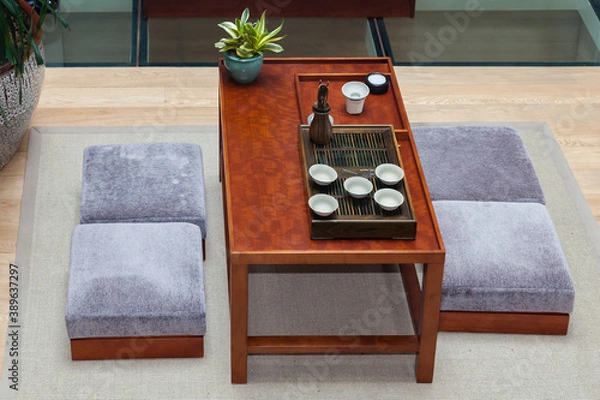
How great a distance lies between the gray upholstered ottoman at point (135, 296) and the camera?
317 centimetres

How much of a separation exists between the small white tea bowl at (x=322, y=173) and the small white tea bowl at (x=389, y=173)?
0.14 meters

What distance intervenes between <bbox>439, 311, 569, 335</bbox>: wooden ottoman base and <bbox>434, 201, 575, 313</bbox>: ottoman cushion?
32mm

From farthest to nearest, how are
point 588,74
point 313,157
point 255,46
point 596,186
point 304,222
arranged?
point 588,74 < point 596,186 < point 255,46 < point 313,157 < point 304,222

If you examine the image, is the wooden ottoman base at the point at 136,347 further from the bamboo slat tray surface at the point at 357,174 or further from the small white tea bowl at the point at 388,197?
the small white tea bowl at the point at 388,197

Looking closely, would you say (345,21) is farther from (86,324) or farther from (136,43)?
(86,324)

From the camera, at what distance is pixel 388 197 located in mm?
3113

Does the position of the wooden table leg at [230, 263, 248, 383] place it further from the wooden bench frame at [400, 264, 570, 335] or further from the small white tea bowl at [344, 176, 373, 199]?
the wooden bench frame at [400, 264, 570, 335]

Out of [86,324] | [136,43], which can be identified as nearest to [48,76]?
[136,43]

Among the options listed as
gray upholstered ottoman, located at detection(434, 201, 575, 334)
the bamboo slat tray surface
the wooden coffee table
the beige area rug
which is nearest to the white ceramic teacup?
the wooden coffee table

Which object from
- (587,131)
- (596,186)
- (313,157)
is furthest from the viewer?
(587,131)

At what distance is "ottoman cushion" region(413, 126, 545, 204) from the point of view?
3660 mm

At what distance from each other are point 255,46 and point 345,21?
150 cm

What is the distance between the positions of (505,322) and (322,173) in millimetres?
779

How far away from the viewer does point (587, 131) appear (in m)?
4.47
